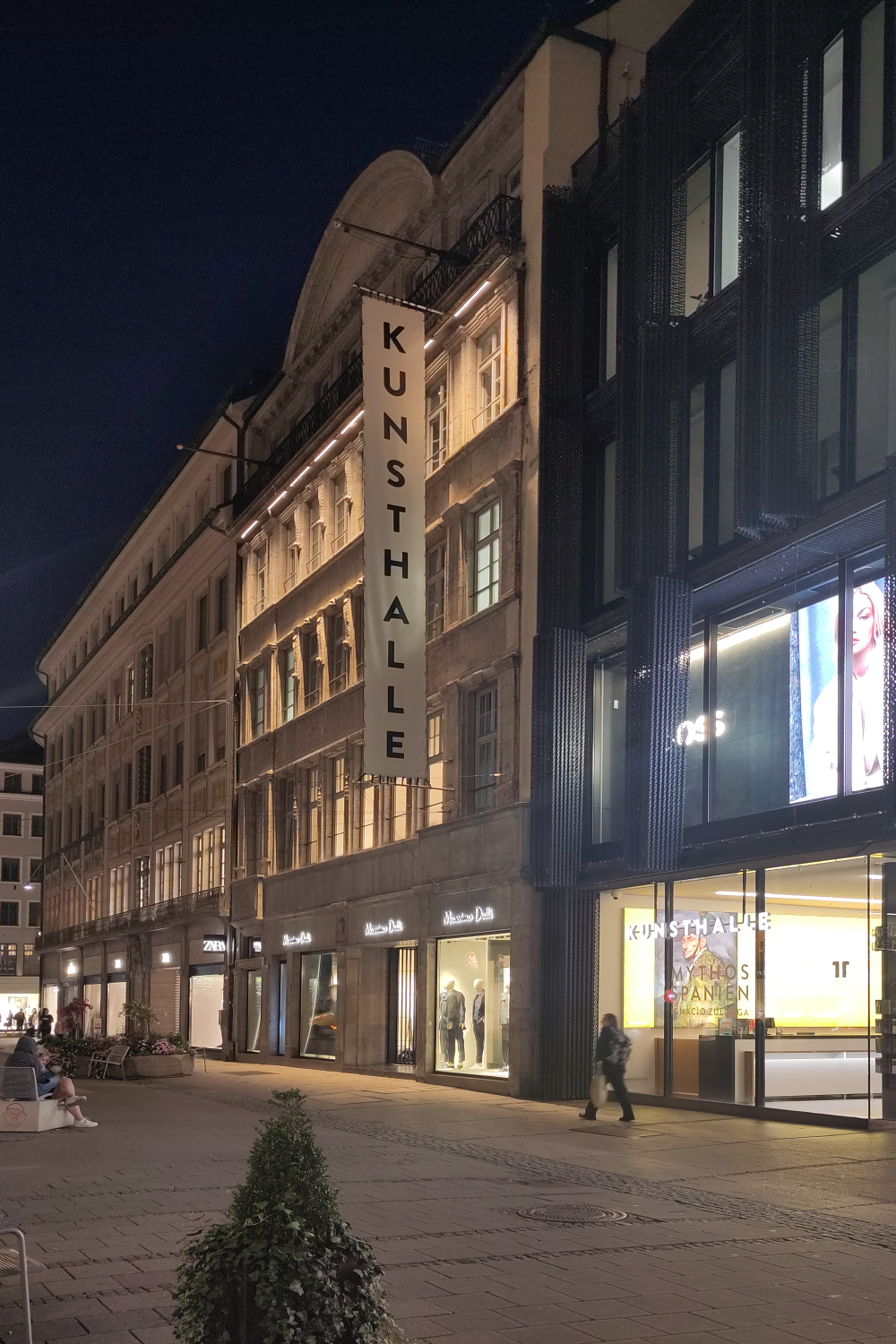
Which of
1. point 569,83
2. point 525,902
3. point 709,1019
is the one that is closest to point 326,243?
point 569,83

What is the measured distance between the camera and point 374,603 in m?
30.9

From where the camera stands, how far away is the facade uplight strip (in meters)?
30.3

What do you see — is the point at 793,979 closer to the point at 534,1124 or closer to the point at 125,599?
the point at 534,1124

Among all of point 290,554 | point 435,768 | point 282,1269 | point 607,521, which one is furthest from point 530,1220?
point 290,554

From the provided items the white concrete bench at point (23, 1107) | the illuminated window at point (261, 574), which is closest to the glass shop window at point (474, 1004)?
the white concrete bench at point (23, 1107)

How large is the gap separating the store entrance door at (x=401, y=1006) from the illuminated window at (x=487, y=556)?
8668mm

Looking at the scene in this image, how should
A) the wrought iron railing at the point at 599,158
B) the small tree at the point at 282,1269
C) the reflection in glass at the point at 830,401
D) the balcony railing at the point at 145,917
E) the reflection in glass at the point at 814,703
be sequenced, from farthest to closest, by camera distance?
the balcony railing at the point at 145,917
the wrought iron railing at the point at 599,158
the reflection in glass at the point at 830,401
the reflection in glass at the point at 814,703
the small tree at the point at 282,1269

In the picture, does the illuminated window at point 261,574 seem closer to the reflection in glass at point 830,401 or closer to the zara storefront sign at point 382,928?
the zara storefront sign at point 382,928

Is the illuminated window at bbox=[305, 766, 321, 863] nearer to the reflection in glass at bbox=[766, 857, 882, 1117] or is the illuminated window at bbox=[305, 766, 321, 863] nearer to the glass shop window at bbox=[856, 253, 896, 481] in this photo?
the reflection in glass at bbox=[766, 857, 882, 1117]

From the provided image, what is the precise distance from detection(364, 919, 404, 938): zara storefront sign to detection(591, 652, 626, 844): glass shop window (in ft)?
25.8

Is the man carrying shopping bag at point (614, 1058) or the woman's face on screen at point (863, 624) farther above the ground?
the woman's face on screen at point (863, 624)

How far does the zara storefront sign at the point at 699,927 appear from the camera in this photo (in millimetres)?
23141

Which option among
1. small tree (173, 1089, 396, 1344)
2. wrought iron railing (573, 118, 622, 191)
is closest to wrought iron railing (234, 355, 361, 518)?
wrought iron railing (573, 118, 622, 191)

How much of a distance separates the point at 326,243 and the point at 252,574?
33.3 ft
